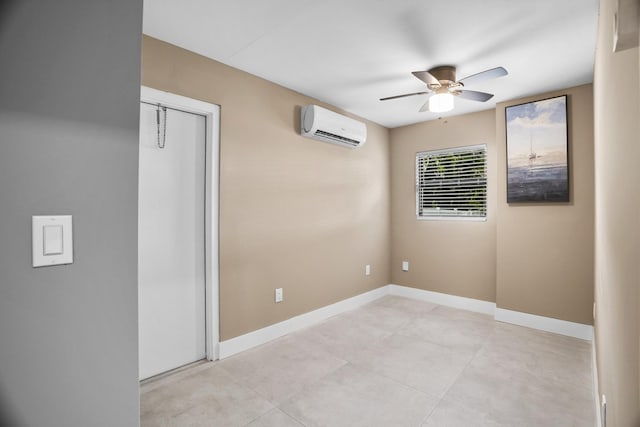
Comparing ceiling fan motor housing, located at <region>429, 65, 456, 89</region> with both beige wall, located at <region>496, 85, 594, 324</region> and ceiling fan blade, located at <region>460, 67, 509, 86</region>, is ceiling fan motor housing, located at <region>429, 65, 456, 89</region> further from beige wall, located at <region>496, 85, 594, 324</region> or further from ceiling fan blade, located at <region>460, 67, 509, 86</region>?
beige wall, located at <region>496, 85, 594, 324</region>

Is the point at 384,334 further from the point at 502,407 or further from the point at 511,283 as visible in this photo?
the point at 511,283

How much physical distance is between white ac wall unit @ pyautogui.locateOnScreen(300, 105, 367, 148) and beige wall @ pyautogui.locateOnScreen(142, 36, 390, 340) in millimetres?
109

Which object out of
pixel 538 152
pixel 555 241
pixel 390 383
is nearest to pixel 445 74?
pixel 538 152

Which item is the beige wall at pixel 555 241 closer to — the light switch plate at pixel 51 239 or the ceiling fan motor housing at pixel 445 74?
the ceiling fan motor housing at pixel 445 74

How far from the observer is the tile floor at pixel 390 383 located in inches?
74.7

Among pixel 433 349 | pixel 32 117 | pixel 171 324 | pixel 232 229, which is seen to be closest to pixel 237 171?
pixel 232 229

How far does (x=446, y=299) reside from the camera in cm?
414

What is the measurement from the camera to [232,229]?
8.96 feet

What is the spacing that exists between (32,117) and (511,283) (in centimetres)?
406

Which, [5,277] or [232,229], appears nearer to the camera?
[5,277]

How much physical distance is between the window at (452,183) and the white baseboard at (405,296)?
42.7 inches

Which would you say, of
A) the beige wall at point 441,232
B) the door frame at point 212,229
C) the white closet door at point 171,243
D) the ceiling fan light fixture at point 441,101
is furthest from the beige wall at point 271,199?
the ceiling fan light fixture at point 441,101

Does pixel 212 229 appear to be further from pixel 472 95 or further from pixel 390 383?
pixel 472 95

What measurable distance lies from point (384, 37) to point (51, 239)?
2.27 meters
